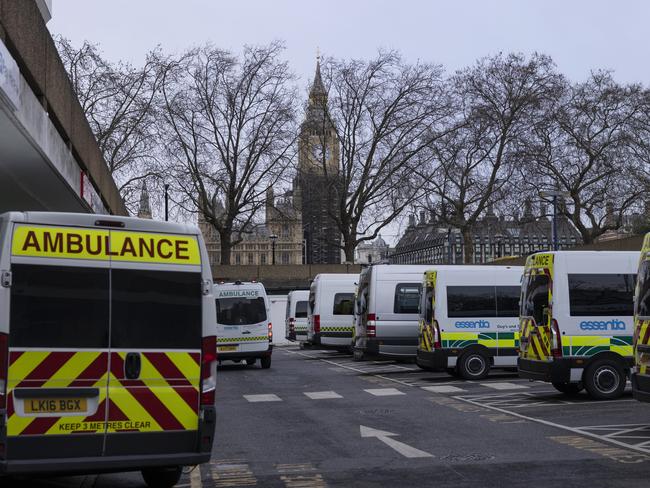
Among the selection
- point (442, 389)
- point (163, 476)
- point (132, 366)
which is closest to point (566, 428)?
point (163, 476)

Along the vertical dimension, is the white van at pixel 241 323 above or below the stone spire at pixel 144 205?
below

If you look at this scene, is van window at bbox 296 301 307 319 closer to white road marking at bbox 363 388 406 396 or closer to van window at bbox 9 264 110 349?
white road marking at bbox 363 388 406 396

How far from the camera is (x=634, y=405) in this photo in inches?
582

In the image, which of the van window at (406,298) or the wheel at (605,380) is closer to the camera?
the wheel at (605,380)

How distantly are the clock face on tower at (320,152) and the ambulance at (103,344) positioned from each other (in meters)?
49.5

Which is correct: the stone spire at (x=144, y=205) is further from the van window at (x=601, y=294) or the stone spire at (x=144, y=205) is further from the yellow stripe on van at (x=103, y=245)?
the yellow stripe on van at (x=103, y=245)

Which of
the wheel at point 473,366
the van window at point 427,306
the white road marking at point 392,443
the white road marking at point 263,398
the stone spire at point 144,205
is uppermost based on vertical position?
the stone spire at point 144,205

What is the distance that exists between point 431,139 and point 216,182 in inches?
489

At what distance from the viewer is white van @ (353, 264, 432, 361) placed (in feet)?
81.4

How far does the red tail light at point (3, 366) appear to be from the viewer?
6988 millimetres

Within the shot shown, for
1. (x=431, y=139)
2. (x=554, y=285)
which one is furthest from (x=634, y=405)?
(x=431, y=139)

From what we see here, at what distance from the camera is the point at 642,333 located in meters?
11.4

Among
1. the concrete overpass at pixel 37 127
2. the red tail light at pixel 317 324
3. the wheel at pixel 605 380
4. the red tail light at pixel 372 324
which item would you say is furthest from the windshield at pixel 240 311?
the wheel at pixel 605 380

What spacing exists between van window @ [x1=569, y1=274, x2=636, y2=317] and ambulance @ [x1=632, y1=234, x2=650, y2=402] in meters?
4.27
